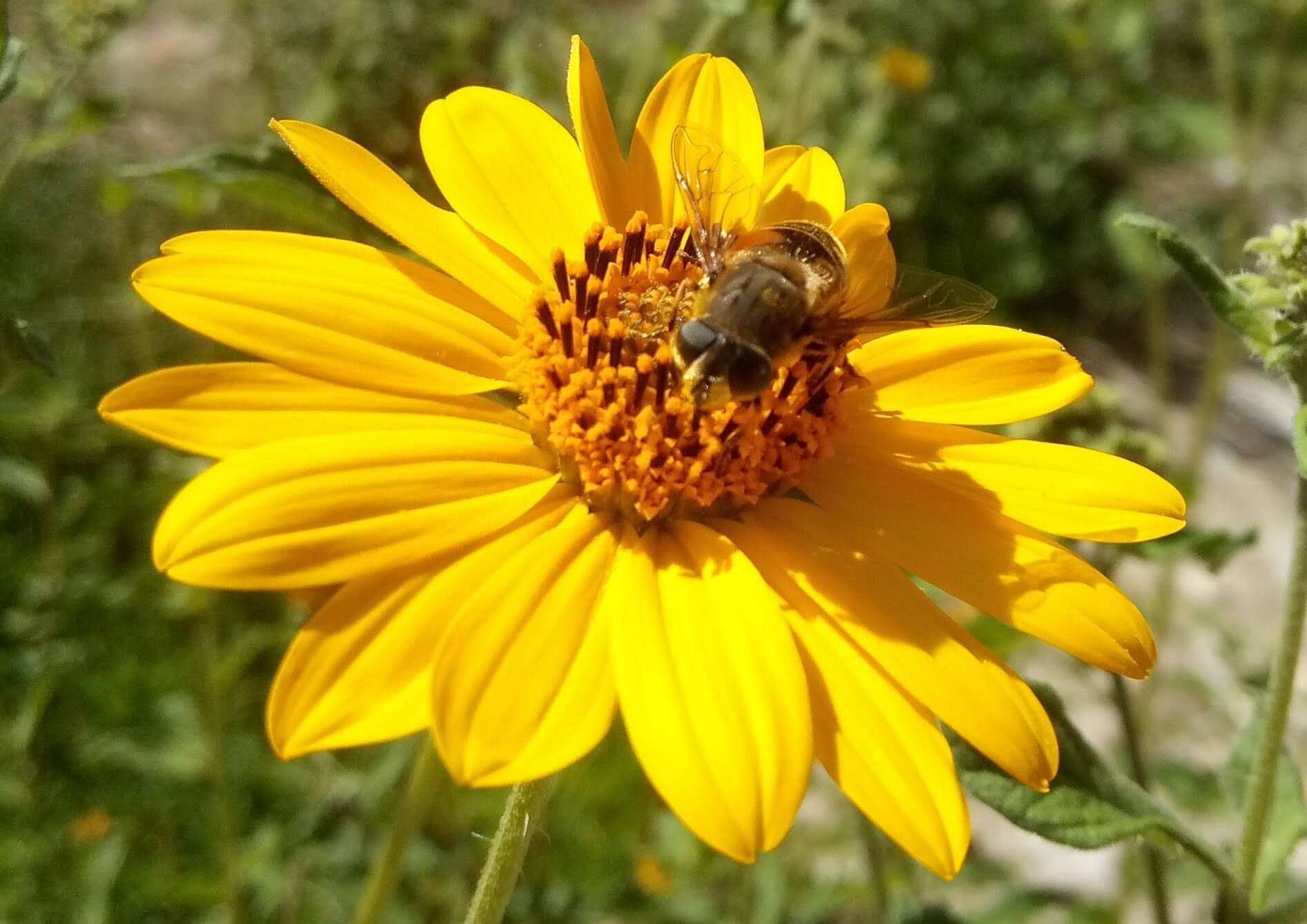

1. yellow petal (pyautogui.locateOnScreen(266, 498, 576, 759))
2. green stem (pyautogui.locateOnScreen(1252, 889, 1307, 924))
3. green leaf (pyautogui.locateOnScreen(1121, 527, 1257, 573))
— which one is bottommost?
green stem (pyautogui.locateOnScreen(1252, 889, 1307, 924))


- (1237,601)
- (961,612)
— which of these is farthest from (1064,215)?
(961,612)

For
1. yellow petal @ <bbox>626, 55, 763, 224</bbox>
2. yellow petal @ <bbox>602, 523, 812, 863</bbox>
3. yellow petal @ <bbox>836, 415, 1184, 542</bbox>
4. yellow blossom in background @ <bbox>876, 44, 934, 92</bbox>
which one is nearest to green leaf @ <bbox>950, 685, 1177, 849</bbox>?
yellow petal @ <bbox>836, 415, 1184, 542</bbox>

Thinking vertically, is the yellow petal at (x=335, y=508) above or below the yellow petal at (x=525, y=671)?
above

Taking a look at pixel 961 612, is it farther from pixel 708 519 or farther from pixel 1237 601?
pixel 1237 601

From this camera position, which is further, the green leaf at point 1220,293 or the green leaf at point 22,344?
the green leaf at point 1220,293

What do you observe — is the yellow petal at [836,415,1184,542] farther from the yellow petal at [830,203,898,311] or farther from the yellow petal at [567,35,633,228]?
the yellow petal at [567,35,633,228]

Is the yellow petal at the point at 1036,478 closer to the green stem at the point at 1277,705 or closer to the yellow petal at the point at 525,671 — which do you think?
the green stem at the point at 1277,705

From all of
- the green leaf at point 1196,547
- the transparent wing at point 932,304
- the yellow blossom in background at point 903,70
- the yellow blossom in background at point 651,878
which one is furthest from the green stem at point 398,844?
the yellow blossom in background at point 903,70
